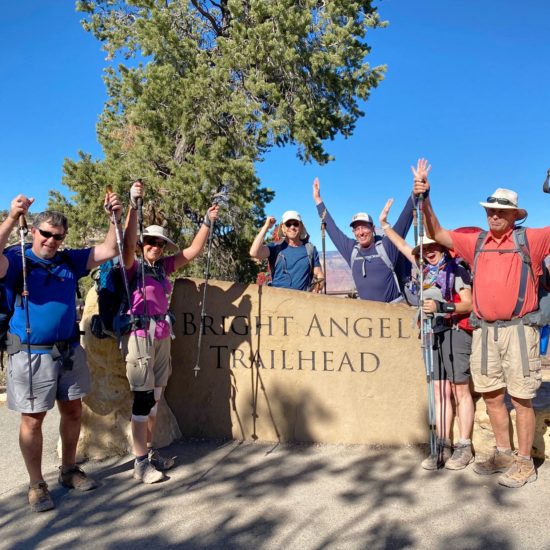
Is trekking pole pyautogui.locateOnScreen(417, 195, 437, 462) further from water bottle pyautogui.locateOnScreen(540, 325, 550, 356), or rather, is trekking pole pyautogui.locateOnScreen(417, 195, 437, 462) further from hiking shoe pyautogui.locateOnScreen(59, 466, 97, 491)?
hiking shoe pyautogui.locateOnScreen(59, 466, 97, 491)

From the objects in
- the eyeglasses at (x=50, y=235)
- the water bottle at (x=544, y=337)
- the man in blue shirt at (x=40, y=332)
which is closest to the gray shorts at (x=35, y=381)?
the man in blue shirt at (x=40, y=332)

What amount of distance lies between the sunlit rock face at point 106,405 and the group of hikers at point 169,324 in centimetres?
43

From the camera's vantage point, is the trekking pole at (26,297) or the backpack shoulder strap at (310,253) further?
the backpack shoulder strap at (310,253)

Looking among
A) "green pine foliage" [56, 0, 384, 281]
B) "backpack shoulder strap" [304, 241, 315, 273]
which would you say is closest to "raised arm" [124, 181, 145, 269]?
"backpack shoulder strap" [304, 241, 315, 273]

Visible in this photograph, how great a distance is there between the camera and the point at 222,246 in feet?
42.4

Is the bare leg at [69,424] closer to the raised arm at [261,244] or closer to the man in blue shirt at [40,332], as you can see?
the man in blue shirt at [40,332]

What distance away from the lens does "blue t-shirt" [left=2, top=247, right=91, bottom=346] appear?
346 cm

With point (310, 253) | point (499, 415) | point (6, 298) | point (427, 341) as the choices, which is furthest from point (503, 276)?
point (6, 298)

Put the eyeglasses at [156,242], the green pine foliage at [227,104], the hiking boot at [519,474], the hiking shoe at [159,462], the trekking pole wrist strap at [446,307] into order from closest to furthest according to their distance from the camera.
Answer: the hiking boot at [519,474] < the trekking pole wrist strap at [446,307] < the eyeglasses at [156,242] < the hiking shoe at [159,462] < the green pine foliage at [227,104]

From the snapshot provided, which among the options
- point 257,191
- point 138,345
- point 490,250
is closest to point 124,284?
point 138,345

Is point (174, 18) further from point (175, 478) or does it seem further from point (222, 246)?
point (175, 478)

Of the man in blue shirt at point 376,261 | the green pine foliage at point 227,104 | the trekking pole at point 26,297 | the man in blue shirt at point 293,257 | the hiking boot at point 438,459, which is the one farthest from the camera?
the green pine foliage at point 227,104

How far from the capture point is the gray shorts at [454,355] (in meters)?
4.00

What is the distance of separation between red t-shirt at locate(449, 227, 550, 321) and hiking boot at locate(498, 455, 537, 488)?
3.39 ft
